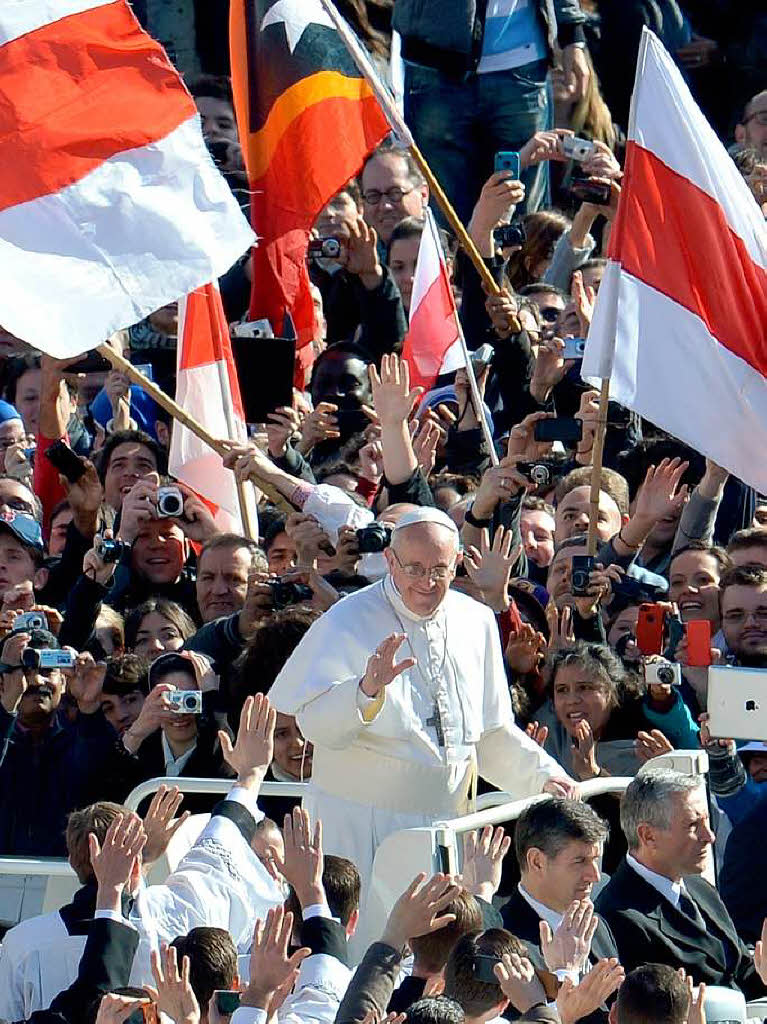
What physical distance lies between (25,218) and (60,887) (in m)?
2.42

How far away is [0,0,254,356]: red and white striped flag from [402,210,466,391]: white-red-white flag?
1.68 metres

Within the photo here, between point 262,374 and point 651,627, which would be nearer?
point 651,627

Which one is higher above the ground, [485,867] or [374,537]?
[374,537]

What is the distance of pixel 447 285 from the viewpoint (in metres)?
10.7

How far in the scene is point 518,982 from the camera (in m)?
5.79

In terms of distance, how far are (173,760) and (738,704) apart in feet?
8.33

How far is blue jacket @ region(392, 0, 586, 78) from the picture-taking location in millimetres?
13109

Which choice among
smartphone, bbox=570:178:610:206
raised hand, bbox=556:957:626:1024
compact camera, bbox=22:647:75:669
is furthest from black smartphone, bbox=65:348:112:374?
raised hand, bbox=556:957:626:1024

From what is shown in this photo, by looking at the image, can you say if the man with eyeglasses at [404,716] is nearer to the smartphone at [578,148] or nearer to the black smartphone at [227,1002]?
the black smartphone at [227,1002]

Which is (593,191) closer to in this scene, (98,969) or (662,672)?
(662,672)

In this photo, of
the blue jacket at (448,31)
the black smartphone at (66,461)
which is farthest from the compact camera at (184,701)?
the blue jacket at (448,31)

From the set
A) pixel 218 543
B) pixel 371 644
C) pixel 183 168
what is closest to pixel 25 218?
pixel 183 168

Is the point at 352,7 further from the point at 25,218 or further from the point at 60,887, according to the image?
the point at 60,887

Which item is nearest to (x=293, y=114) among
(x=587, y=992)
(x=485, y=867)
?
(x=485, y=867)
